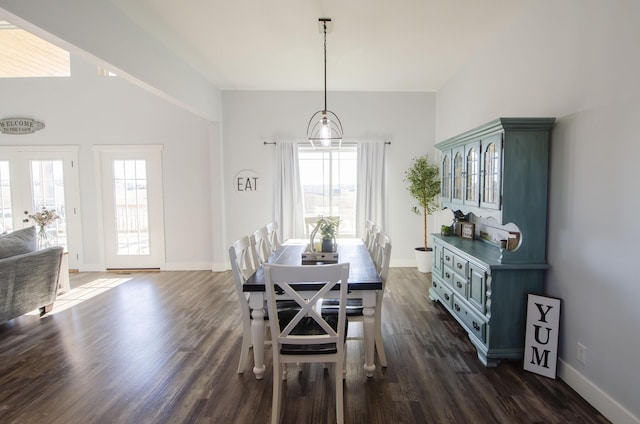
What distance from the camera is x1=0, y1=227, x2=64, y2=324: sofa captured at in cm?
325

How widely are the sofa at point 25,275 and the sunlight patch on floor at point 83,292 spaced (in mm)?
188

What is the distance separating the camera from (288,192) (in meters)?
5.52

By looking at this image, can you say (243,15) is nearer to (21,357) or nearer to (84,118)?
(21,357)

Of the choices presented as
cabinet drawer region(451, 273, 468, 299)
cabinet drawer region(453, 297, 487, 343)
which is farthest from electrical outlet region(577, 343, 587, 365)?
cabinet drawer region(451, 273, 468, 299)

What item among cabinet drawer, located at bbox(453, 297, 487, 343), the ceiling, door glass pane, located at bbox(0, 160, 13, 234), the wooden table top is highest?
the ceiling

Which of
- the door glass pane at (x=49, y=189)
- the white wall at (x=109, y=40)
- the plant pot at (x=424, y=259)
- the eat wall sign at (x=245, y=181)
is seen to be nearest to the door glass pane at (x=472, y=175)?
the plant pot at (x=424, y=259)

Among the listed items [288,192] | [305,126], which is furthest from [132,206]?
[305,126]

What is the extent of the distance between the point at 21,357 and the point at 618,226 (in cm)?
460

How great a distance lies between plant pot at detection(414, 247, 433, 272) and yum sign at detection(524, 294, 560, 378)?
2744mm

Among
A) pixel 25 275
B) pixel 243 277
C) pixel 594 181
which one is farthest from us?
pixel 25 275

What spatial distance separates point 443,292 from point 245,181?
141 inches

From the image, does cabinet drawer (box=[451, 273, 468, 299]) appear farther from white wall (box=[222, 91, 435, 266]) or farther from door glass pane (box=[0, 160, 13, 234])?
door glass pane (box=[0, 160, 13, 234])

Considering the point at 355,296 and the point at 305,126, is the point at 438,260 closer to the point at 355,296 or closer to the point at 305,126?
the point at 355,296

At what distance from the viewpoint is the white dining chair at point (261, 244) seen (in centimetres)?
306
